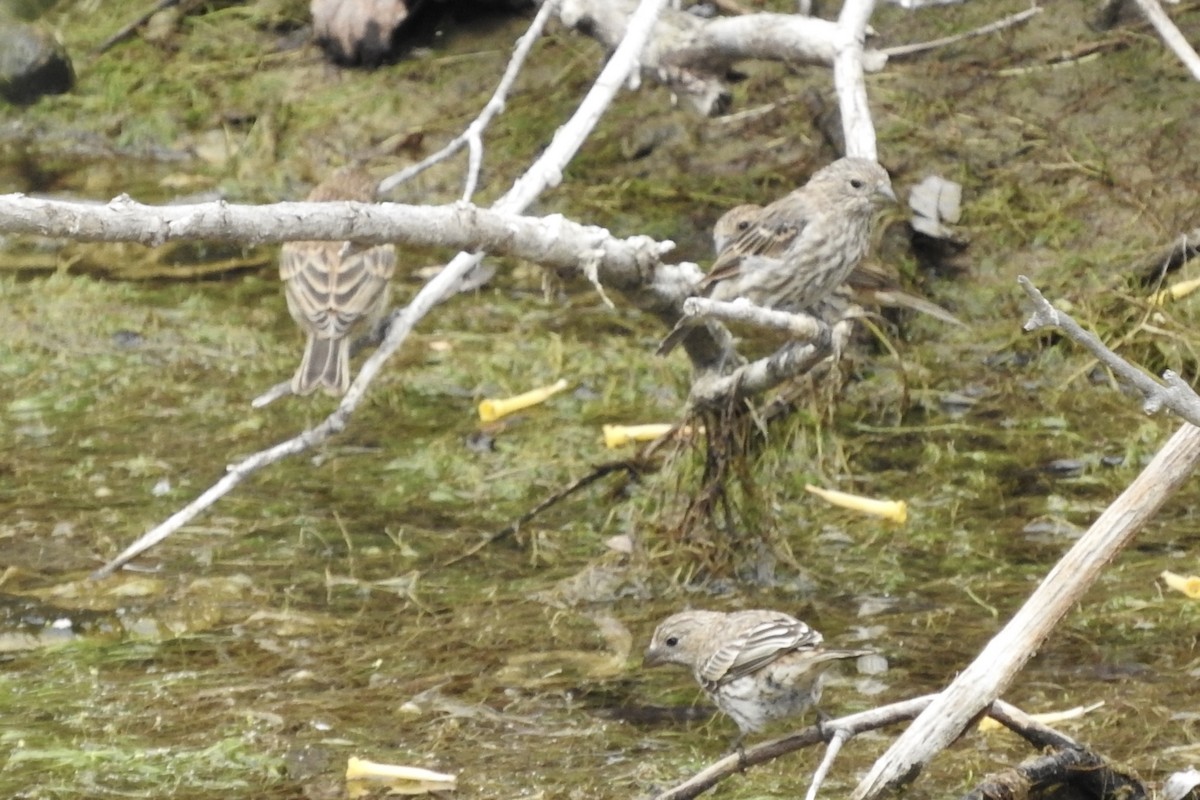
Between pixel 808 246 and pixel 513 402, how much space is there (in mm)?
1993

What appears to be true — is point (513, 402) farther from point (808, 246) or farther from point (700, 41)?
point (808, 246)

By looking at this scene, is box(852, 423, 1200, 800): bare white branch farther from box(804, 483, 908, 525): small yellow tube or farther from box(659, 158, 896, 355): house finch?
box(804, 483, 908, 525): small yellow tube

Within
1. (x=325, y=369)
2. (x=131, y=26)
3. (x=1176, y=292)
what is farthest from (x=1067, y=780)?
(x=131, y=26)

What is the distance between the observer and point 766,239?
675 cm

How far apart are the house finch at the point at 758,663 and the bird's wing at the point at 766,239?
143 cm

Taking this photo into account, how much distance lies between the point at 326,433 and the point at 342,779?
0.95 metres

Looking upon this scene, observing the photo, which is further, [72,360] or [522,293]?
[522,293]

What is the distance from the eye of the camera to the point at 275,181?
1065 cm

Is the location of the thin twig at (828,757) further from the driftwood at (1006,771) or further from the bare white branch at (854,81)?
the bare white branch at (854,81)

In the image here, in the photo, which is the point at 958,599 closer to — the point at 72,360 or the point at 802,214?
the point at 802,214

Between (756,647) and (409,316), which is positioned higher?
(409,316)

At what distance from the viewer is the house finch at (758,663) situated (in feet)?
17.4

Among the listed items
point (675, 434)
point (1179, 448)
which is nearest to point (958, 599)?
point (675, 434)

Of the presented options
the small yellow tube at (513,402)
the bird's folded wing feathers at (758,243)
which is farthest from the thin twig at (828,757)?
the small yellow tube at (513,402)
